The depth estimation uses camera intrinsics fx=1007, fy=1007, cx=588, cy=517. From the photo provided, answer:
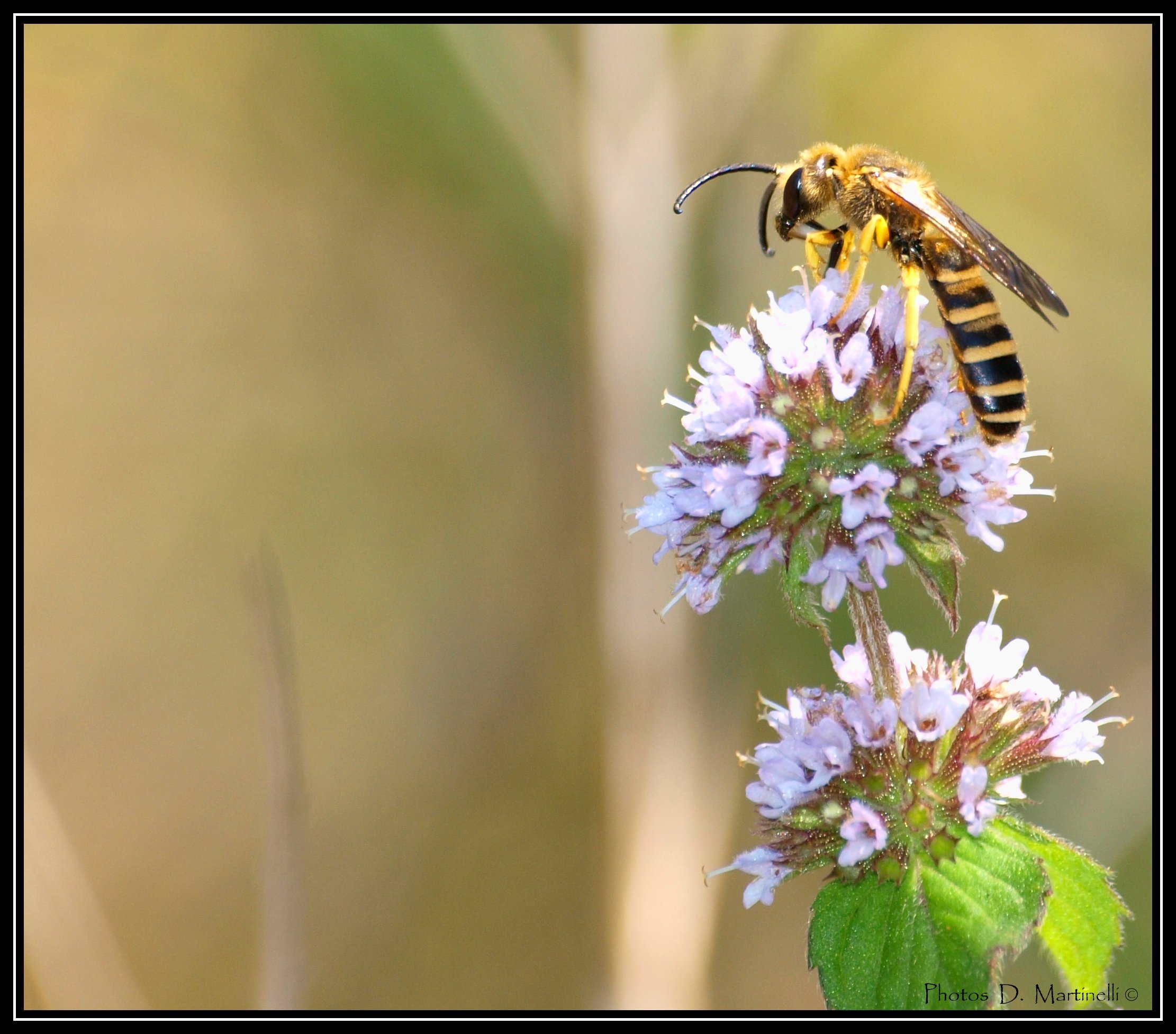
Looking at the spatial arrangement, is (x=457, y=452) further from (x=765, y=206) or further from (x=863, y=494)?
(x=863, y=494)

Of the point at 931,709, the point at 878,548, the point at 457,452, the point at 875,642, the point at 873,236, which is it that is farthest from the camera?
the point at 457,452

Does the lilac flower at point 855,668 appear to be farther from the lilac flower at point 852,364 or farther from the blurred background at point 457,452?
the blurred background at point 457,452

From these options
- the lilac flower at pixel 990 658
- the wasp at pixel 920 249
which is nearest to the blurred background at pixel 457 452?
the wasp at pixel 920 249

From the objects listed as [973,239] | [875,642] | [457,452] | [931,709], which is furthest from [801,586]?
[457,452]
